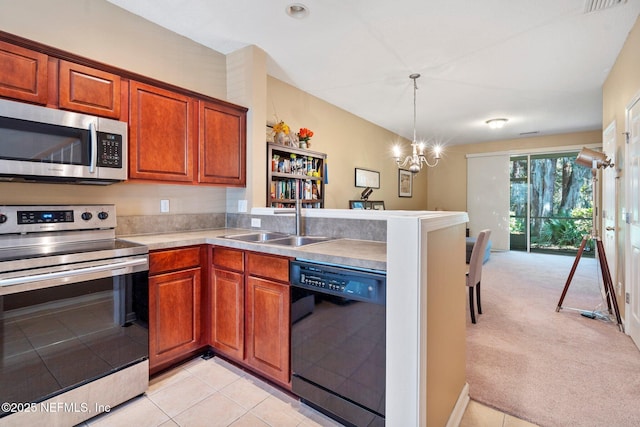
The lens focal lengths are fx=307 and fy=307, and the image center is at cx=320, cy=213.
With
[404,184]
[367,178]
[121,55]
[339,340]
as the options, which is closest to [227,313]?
[339,340]

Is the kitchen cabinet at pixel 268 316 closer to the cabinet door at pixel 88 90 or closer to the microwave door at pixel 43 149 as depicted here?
the microwave door at pixel 43 149

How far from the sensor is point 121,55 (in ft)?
7.79

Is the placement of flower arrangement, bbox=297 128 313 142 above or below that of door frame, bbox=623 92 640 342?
above

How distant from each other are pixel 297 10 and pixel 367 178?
3.38m

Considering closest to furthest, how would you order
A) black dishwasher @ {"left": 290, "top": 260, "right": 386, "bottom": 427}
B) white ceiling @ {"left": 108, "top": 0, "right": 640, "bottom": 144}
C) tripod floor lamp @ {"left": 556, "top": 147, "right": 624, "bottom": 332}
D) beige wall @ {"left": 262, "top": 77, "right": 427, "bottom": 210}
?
black dishwasher @ {"left": 290, "top": 260, "right": 386, "bottom": 427}
white ceiling @ {"left": 108, "top": 0, "right": 640, "bottom": 144}
tripod floor lamp @ {"left": 556, "top": 147, "right": 624, "bottom": 332}
beige wall @ {"left": 262, "top": 77, "right": 427, "bottom": 210}

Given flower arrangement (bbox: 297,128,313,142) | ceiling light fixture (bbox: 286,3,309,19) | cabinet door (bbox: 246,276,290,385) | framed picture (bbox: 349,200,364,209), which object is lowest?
cabinet door (bbox: 246,276,290,385)

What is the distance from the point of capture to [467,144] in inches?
296

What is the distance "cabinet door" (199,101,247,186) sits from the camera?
2562mm

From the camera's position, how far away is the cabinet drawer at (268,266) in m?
1.79

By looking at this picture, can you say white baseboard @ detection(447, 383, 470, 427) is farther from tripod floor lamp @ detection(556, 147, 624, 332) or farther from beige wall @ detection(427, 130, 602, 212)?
beige wall @ detection(427, 130, 602, 212)

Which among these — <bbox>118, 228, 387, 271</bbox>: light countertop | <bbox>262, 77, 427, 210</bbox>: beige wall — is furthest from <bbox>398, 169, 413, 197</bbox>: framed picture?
<bbox>118, 228, 387, 271</bbox>: light countertop

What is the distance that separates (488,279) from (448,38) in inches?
135

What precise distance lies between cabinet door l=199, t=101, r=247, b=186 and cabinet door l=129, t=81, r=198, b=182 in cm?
10

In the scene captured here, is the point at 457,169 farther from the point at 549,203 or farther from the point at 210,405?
the point at 210,405
